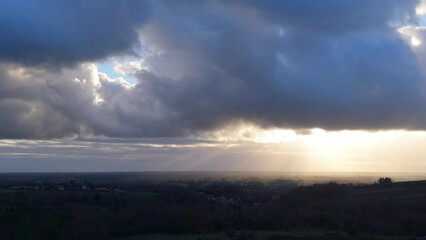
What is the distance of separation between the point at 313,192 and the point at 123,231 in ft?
193

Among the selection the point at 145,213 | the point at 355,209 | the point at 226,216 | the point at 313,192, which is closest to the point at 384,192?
the point at 313,192

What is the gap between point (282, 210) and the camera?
103625 millimetres

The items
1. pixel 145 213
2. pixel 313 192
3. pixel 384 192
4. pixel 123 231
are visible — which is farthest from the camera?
pixel 313 192

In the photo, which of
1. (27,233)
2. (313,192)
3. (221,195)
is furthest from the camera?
(221,195)

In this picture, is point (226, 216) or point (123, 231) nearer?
point (123, 231)

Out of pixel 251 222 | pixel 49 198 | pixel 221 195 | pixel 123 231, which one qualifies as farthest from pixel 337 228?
pixel 221 195

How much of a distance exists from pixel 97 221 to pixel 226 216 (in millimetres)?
21502

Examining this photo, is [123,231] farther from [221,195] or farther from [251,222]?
[221,195]

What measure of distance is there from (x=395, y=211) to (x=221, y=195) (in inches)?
3029

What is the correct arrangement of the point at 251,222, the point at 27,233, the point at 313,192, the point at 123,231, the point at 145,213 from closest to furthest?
the point at 27,233
the point at 123,231
the point at 251,222
the point at 145,213
the point at 313,192

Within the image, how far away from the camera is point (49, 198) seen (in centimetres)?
13638

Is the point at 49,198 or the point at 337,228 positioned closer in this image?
the point at 337,228

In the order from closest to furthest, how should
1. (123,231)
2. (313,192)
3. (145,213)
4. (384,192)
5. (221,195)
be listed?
A: (123,231) → (145,213) → (384,192) → (313,192) → (221,195)

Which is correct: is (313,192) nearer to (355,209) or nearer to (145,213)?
(355,209)
